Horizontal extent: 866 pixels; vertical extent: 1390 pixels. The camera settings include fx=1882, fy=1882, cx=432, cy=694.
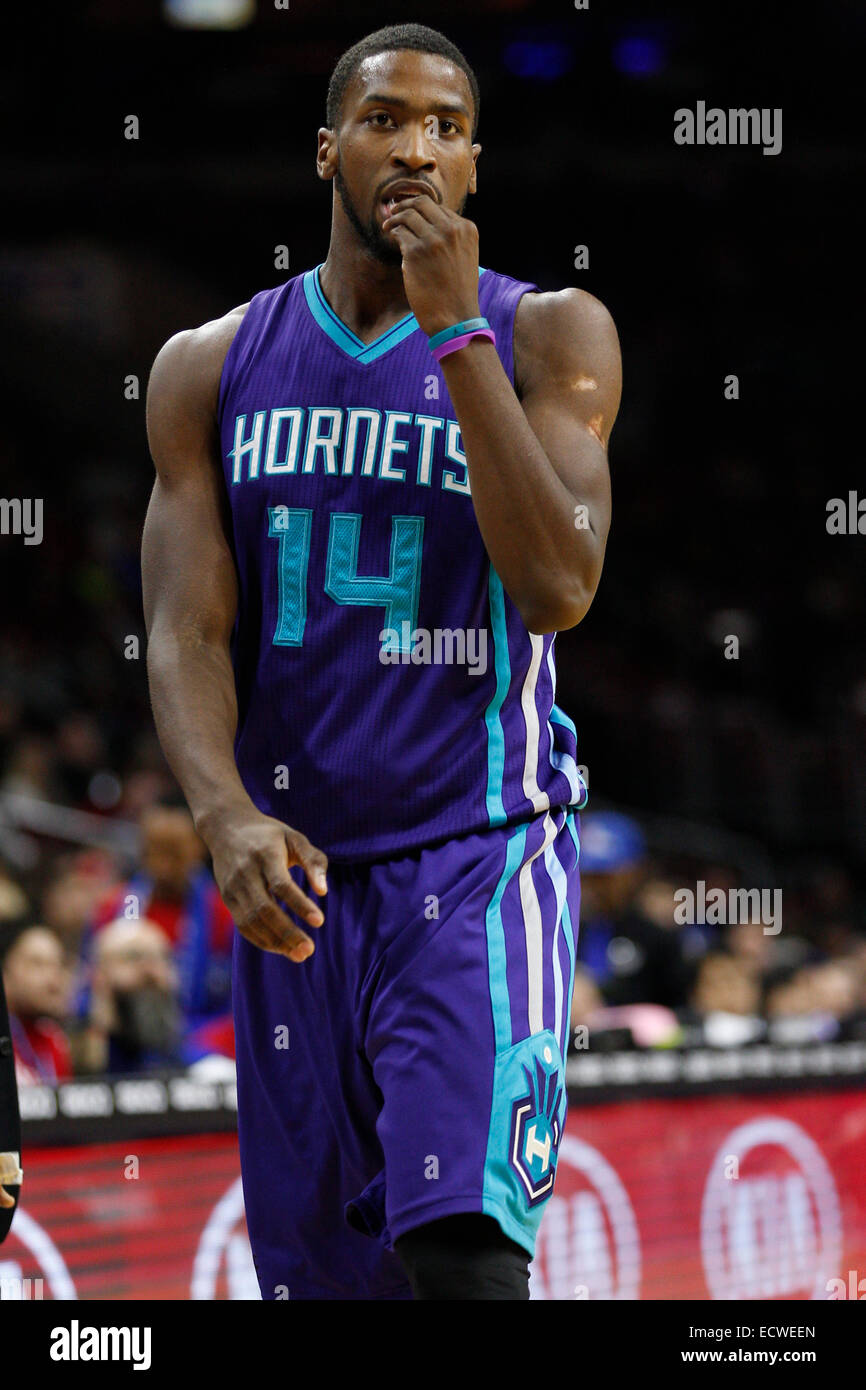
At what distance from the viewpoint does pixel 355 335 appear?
127 inches

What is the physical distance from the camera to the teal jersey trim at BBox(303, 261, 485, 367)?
10.5ft

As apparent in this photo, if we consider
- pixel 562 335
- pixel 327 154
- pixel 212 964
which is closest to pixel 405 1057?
pixel 562 335

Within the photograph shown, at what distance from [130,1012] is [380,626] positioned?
3707 mm

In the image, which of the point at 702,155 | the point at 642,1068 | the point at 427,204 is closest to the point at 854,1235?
the point at 642,1068

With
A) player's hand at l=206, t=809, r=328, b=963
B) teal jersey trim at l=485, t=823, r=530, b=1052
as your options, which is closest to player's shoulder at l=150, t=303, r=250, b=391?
player's hand at l=206, t=809, r=328, b=963

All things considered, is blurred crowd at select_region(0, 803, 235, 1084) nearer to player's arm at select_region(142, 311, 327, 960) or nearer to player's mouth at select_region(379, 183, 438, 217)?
player's arm at select_region(142, 311, 327, 960)

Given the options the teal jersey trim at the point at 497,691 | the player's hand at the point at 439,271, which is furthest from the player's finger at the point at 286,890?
the player's hand at the point at 439,271

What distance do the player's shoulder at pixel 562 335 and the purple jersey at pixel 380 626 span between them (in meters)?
Answer: 0.03

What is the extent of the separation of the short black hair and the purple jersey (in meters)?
0.38

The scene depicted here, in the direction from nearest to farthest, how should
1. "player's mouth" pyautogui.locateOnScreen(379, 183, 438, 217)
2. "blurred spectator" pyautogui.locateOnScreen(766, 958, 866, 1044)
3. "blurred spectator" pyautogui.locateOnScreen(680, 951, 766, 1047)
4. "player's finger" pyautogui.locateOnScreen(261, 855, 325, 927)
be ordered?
1. "player's finger" pyautogui.locateOnScreen(261, 855, 325, 927)
2. "player's mouth" pyautogui.locateOnScreen(379, 183, 438, 217)
3. "blurred spectator" pyautogui.locateOnScreen(766, 958, 866, 1044)
4. "blurred spectator" pyautogui.locateOnScreen(680, 951, 766, 1047)

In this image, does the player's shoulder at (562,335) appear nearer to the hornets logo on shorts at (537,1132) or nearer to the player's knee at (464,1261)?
the hornets logo on shorts at (537,1132)

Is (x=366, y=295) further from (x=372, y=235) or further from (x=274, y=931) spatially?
(x=274, y=931)

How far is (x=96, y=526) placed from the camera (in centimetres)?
1503
